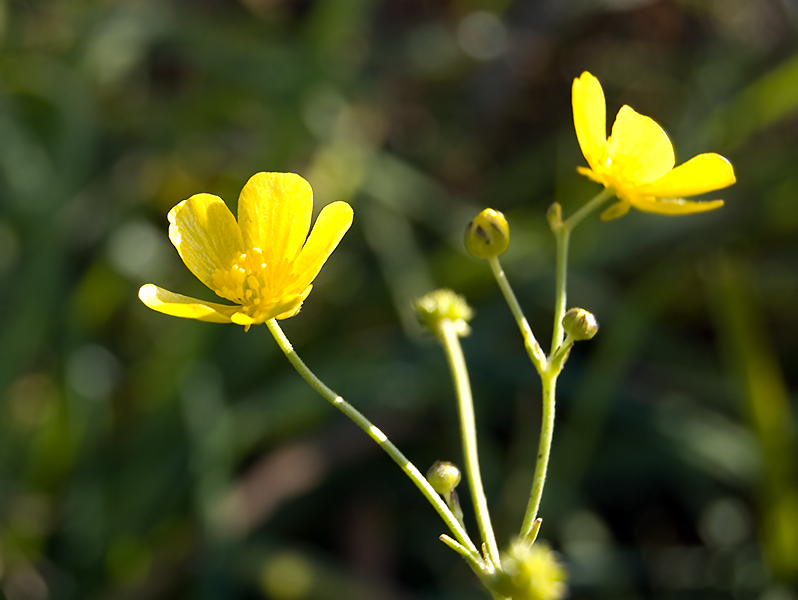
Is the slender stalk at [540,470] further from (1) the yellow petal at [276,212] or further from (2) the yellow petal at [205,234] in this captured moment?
(2) the yellow petal at [205,234]

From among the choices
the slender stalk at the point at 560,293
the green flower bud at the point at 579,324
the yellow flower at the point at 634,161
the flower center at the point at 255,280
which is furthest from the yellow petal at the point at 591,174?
the flower center at the point at 255,280

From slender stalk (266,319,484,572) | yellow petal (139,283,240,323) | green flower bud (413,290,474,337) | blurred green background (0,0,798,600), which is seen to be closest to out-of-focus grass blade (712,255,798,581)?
blurred green background (0,0,798,600)

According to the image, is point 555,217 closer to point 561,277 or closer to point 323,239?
point 561,277

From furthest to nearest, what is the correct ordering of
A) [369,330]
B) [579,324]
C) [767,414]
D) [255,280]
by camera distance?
[369,330]
[767,414]
[255,280]
[579,324]

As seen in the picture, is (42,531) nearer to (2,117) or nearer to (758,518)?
(2,117)

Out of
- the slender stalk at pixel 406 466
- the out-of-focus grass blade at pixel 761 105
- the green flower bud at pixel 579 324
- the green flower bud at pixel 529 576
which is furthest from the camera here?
the out-of-focus grass blade at pixel 761 105

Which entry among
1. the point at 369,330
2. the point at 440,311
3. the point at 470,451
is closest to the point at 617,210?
the point at 440,311
